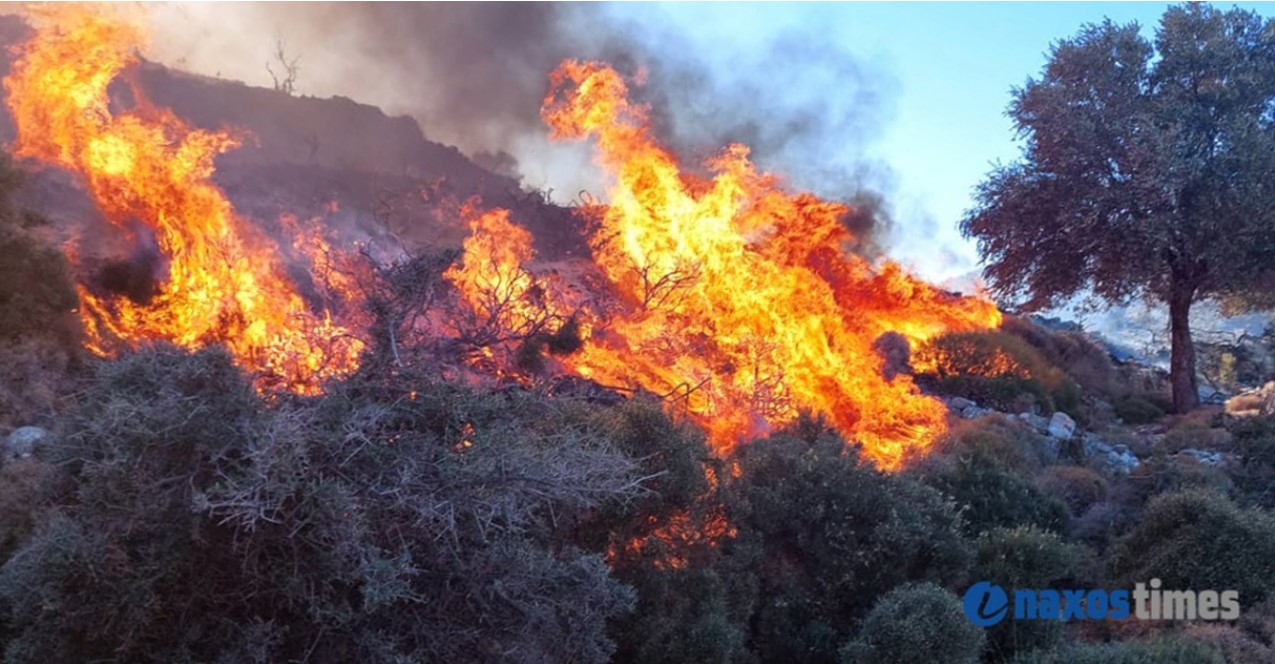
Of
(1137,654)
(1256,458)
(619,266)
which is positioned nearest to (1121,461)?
(1256,458)

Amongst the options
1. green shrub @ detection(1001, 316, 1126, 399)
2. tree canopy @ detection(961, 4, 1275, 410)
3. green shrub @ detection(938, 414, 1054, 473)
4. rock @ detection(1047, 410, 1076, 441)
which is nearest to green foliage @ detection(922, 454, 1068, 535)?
green shrub @ detection(938, 414, 1054, 473)

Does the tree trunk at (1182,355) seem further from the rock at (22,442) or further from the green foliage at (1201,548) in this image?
the rock at (22,442)

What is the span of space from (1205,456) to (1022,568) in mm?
7798

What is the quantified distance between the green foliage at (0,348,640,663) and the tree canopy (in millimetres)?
18058

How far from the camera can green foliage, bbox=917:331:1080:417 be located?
2005 centimetres

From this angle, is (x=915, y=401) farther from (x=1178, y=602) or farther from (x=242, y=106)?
(x=242, y=106)

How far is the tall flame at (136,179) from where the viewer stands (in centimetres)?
1163

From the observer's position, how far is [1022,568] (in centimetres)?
1049

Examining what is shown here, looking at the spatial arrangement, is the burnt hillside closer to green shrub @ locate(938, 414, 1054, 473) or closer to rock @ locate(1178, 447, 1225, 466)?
green shrub @ locate(938, 414, 1054, 473)

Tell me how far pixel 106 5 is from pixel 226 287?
17.0ft

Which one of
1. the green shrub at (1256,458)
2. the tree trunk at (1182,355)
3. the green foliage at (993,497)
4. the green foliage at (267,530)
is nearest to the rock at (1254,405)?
the tree trunk at (1182,355)

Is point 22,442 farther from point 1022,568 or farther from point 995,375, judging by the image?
point 995,375

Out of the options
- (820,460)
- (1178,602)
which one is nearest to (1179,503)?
(1178,602)

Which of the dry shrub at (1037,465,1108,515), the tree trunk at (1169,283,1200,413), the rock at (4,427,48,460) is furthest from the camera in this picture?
the tree trunk at (1169,283,1200,413)
